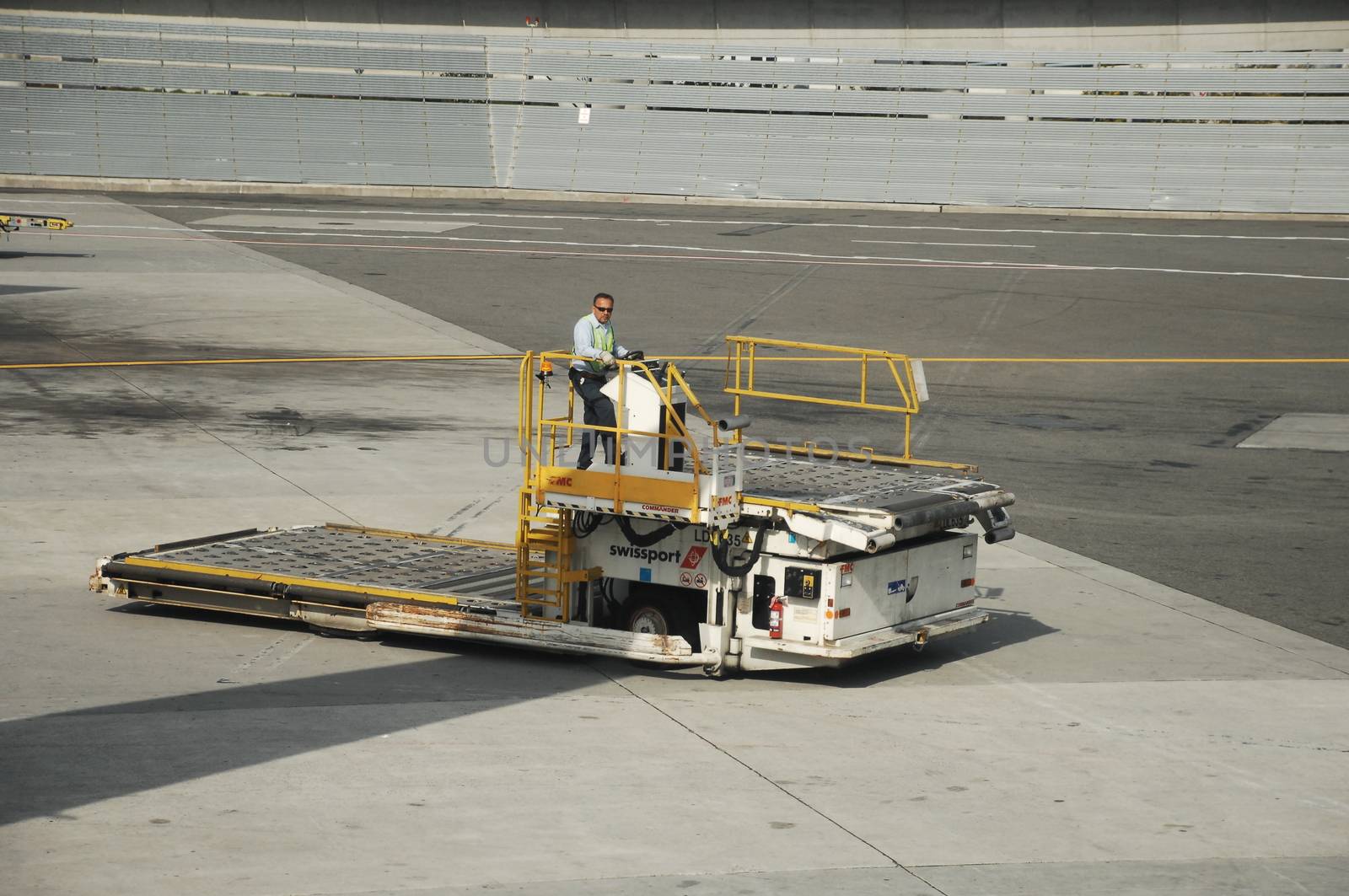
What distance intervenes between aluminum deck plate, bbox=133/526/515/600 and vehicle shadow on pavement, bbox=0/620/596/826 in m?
0.80

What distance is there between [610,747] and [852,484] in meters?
3.71

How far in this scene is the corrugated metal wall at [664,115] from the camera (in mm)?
50625

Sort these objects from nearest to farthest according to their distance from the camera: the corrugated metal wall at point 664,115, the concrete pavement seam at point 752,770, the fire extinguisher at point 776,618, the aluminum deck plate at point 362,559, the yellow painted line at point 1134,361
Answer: the concrete pavement seam at point 752,770
the fire extinguisher at point 776,618
the aluminum deck plate at point 362,559
the yellow painted line at point 1134,361
the corrugated metal wall at point 664,115

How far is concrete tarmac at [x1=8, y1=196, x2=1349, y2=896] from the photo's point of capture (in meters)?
8.61

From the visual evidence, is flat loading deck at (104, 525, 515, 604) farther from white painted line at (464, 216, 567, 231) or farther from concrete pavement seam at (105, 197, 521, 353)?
white painted line at (464, 216, 567, 231)

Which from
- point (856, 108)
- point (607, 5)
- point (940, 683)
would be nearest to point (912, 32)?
point (856, 108)

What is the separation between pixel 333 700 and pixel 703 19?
4847 cm

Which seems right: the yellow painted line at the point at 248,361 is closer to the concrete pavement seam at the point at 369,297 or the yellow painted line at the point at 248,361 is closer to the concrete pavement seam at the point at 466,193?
the concrete pavement seam at the point at 369,297

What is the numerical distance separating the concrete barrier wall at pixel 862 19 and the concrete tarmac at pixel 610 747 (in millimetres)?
40302

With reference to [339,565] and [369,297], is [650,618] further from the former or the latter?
[369,297]

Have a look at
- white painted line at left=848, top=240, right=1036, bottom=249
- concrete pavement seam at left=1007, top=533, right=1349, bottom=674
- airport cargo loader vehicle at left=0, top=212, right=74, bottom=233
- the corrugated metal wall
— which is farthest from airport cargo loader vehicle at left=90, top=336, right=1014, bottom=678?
the corrugated metal wall

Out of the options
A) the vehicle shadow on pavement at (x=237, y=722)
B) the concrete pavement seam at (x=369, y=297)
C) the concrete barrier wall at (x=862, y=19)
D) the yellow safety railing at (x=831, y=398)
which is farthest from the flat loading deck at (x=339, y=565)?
the concrete barrier wall at (x=862, y=19)

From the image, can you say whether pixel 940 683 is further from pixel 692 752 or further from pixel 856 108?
pixel 856 108

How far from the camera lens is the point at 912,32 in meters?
56.1
